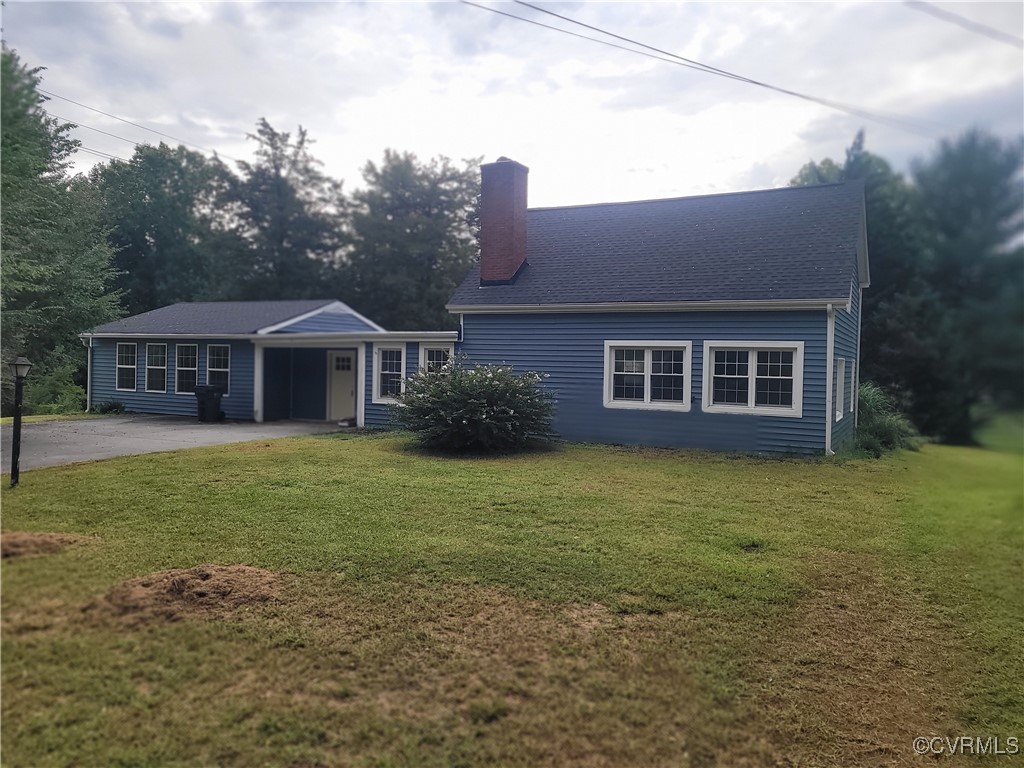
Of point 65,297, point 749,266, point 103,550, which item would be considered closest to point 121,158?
point 65,297

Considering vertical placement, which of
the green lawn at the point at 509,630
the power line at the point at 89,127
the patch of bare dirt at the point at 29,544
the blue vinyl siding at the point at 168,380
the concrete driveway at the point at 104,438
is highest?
the power line at the point at 89,127

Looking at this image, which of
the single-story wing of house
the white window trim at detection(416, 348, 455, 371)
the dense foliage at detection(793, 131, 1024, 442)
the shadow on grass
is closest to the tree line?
the dense foliage at detection(793, 131, 1024, 442)

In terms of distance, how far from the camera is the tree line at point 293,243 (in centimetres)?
95

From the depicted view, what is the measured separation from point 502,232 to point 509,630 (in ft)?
40.0

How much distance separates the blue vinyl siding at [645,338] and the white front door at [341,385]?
12.2 ft

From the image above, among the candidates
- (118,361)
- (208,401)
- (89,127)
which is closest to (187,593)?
(118,361)

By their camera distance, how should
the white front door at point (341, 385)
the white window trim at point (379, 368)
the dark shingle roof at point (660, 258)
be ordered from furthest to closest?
the white front door at point (341, 385), the white window trim at point (379, 368), the dark shingle roof at point (660, 258)

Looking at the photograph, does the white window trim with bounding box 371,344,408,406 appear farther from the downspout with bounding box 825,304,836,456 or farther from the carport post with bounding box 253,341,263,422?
the downspout with bounding box 825,304,836,456

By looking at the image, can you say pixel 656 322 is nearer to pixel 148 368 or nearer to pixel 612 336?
pixel 612 336

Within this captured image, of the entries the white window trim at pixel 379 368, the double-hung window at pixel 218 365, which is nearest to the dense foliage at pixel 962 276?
the double-hung window at pixel 218 365

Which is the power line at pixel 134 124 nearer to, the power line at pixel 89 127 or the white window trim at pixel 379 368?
the power line at pixel 89 127

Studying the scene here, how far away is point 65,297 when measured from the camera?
12.9 feet

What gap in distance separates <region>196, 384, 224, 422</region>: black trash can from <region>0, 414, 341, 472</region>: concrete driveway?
0.17 m

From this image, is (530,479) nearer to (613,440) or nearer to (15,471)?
(613,440)
